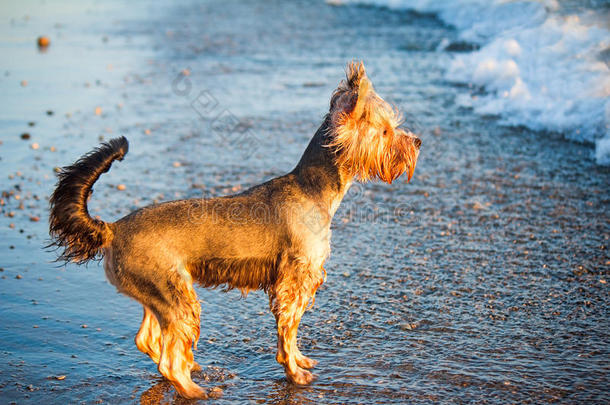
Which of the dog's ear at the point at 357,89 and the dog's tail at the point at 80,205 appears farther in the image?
the dog's ear at the point at 357,89

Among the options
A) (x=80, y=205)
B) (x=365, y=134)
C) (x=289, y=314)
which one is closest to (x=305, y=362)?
(x=289, y=314)

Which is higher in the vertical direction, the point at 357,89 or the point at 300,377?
the point at 357,89

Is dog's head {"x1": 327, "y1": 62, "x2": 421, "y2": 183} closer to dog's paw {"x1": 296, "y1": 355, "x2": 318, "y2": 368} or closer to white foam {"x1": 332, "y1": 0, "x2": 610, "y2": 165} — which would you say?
dog's paw {"x1": 296, "y1": 355, "x2": 318, "y2": 368}

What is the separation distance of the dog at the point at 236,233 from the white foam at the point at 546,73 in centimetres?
599

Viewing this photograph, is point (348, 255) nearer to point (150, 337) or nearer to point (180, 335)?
point (150, 337)

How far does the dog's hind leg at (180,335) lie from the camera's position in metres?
4.87

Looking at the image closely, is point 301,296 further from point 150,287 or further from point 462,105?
point 462,105

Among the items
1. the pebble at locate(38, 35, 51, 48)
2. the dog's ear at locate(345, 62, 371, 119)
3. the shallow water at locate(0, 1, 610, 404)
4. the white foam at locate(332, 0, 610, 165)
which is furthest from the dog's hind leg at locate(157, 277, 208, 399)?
the pebble at locate(38, 35, 51, 48)

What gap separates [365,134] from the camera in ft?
17.3

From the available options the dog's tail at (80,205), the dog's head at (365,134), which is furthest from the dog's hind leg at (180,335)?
the dog's head at (365,134)

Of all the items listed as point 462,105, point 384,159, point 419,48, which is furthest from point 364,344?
point 419,48

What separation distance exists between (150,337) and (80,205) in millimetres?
1296

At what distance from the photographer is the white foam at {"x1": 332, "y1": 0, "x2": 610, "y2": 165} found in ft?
36.9

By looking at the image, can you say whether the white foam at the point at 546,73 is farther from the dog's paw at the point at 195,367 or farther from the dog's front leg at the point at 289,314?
the dog's paw at the point at 195,367
